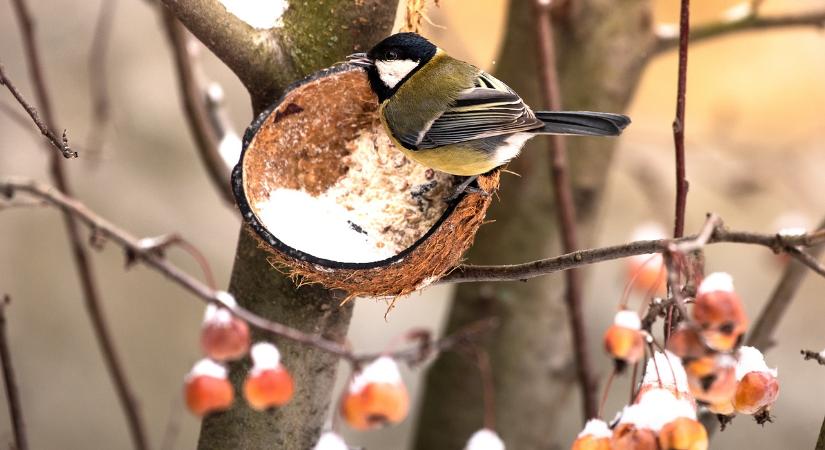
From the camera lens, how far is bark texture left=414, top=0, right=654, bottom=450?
210cm

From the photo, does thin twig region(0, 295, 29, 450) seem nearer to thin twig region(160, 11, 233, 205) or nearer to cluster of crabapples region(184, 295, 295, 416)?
cluster of crabapples region(184, 295, 295, 416)

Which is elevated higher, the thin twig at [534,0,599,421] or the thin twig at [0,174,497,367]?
the thin twig at [534,0,599,421]

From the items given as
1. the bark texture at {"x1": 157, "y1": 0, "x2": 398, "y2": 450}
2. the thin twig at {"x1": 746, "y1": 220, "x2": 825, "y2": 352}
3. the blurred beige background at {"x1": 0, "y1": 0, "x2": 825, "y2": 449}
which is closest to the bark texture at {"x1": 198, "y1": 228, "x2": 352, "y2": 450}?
the bark texture at {"x1": 157, "y1": 0, "x2": 398, "y2": 450}

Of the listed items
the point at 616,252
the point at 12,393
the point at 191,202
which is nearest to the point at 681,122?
the point at 616,252

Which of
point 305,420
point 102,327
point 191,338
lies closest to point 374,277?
point 305,420

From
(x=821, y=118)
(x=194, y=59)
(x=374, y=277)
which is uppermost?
(x=821, y=118)

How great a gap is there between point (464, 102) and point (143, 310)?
208 cm

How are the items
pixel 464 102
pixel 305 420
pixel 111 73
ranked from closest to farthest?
pixel 305 420, pixel 464 102, pixel 111 73

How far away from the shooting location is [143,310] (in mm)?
3285

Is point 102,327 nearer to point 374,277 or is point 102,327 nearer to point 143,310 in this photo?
point 374,277

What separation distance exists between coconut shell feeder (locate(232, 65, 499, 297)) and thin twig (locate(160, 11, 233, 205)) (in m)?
0.36

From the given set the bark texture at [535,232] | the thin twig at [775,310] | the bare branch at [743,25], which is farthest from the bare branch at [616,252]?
the bare branch at [743,25]

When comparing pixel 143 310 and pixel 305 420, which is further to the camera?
pixel 143 310

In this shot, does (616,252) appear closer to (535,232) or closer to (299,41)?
(299,41)
